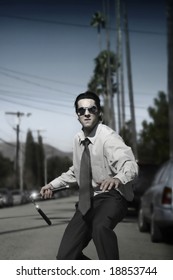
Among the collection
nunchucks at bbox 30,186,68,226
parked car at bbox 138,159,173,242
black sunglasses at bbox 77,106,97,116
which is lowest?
parked car at bbox 138,159,173,242

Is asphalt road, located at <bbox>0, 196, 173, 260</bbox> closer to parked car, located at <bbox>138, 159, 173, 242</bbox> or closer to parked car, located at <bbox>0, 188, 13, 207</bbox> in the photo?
parked car, located at <bbox>0, 188, 13, 207</bbox>

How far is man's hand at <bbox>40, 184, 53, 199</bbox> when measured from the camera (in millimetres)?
3045

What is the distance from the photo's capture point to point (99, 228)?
2.80 metres

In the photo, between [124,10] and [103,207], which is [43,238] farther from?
[124,10]

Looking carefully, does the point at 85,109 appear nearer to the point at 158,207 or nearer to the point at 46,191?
the point at 46,191

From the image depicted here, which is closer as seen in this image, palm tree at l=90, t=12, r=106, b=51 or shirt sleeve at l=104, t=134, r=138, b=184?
shirt sleeve at l=104, t=134, r=138, b=184

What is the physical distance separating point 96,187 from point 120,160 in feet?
0.74

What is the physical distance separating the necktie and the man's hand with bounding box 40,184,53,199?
23cm

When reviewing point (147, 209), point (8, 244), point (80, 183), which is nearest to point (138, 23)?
point (80, 183)

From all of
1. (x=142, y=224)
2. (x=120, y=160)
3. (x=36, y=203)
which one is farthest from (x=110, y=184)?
(x=142, y=224)

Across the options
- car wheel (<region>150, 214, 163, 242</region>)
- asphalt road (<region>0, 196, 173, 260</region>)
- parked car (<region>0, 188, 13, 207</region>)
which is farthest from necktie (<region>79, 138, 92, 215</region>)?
car wheel (<region>150, 214, 163, 242</region>)

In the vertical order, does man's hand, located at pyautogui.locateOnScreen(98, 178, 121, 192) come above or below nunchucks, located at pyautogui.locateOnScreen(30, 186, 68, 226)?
above

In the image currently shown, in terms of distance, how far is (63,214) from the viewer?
3.39 metres

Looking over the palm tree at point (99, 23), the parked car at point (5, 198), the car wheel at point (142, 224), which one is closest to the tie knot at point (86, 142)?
the parked car at point (5, 198)
